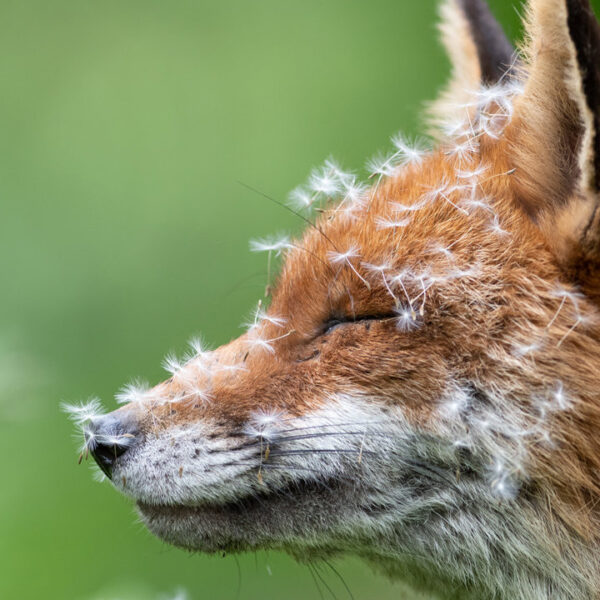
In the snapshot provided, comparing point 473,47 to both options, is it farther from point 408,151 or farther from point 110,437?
point 110,437

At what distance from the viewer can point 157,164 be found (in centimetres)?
895

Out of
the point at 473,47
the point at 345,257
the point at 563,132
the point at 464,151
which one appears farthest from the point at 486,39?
the point at 345,257

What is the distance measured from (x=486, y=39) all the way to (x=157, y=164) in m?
5.20

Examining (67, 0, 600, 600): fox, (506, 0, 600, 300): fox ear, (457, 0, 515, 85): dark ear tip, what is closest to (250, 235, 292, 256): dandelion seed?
(67, 0, 600, 600): fox

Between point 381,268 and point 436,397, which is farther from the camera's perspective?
point 381,268

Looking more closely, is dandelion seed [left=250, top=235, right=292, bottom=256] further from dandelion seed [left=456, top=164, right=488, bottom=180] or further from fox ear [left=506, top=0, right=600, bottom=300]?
fox ear [left=506, top=0, right=600, bottom=300]

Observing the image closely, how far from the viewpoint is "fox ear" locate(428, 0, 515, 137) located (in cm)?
438

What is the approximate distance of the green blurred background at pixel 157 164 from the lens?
292 inches

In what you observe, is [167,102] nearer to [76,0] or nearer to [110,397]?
[76,0]

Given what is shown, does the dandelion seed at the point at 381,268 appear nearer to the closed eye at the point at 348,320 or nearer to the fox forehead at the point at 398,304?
the fox forehead at the point at 398,304

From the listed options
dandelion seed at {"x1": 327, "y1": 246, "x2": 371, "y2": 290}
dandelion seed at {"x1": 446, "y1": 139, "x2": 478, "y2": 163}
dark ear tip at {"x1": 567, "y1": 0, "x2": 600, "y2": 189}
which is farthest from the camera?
dandelion seed at {"x1": 446, "y1": 139, "x2": 478, "y2": 163}

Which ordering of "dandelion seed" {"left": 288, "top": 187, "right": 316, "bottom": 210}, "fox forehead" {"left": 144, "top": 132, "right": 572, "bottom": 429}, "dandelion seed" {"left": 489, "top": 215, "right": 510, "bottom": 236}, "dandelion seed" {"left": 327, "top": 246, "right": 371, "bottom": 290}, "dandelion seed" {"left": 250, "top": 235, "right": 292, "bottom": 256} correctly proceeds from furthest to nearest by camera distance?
"dandelion seed" {"left": 288, "top": 187, "right": 316, "bottom": 210}, "dandelion seed" {"left": 250, "top": 235, "right": 292, "bottom": 256}, "dandelion seed" {"left": 327, "top": 246, "right": 371, "bottom": 290}, "dandelion seed" {"left": 489, "top": 215, "right": 510, "bottom": 236}, "fox forehead" {"left": 144, "top": 132, "right": 572, "bottom": 429}

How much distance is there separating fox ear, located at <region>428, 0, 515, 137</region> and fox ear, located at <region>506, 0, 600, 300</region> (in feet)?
2.95

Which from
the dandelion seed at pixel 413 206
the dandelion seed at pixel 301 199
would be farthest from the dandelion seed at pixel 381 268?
the dandelion seed at pixel 301 199
